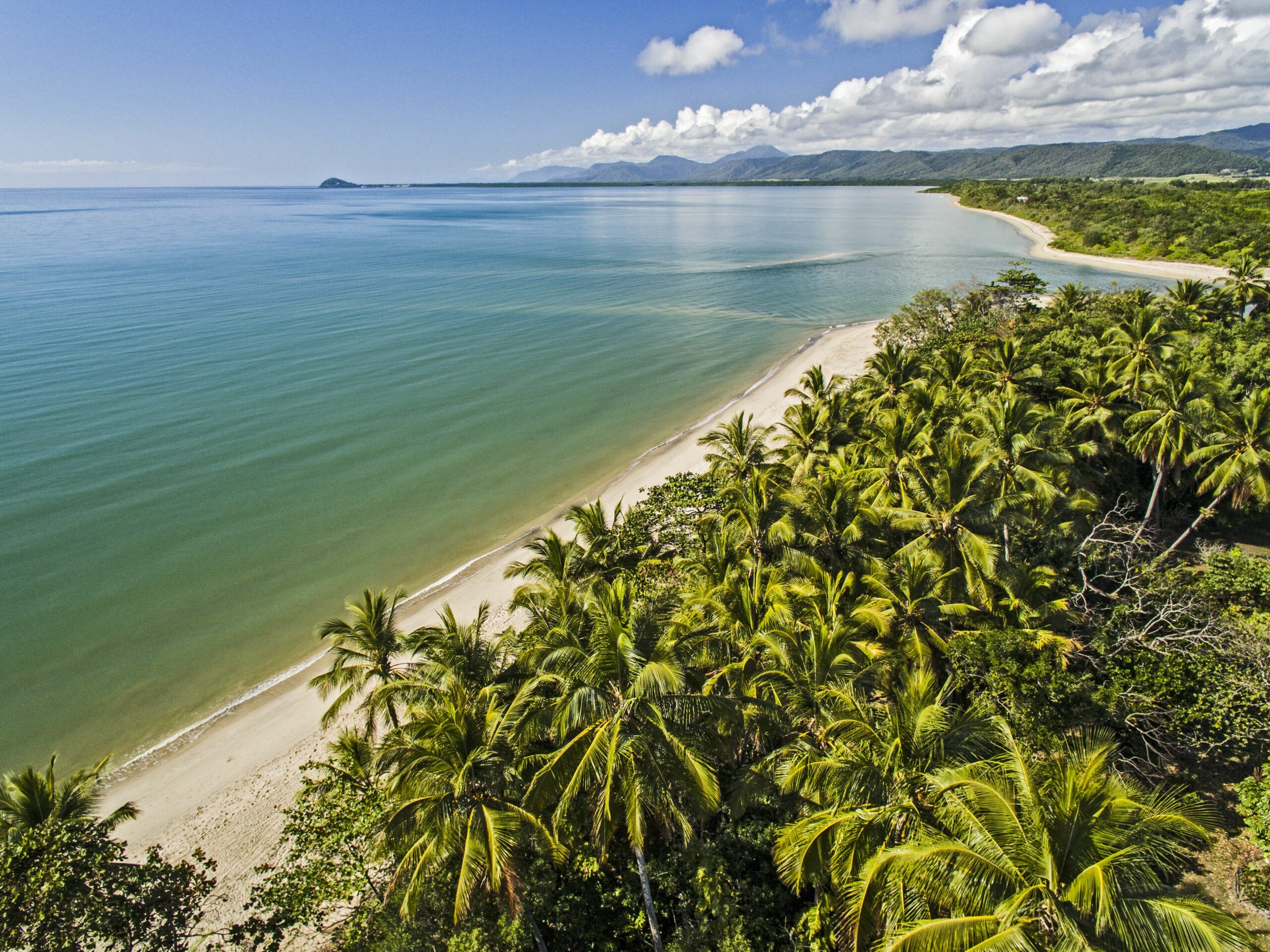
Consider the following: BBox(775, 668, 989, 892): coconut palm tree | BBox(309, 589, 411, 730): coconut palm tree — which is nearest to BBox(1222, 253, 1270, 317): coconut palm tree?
BBox(775, 668, 989, 892): coconut palm tree

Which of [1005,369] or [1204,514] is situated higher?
[1005,369]

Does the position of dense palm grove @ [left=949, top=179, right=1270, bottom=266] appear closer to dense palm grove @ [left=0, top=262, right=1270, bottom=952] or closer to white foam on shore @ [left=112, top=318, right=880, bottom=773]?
white foam on shore @ [left=112, top=318, right=880, bottom=773]

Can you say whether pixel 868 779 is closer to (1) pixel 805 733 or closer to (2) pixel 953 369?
(1) pixel 805 733

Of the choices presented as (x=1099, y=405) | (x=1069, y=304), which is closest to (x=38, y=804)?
(x=1099, y=405)

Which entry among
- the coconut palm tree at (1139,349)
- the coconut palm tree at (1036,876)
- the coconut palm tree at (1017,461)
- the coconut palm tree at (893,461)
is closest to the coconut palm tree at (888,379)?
the coconut palm tree at (1017,461)

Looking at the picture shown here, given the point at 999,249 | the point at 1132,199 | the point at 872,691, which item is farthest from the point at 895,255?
the point at 872,691

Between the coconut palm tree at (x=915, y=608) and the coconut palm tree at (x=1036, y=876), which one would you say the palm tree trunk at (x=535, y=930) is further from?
the coconut palm tree at (x=915, y=608)

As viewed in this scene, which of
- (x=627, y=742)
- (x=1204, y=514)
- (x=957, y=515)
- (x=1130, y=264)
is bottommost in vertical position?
(x=1130, y=264)
